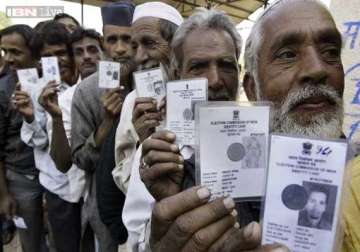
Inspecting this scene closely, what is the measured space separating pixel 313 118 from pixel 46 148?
238 centimetres

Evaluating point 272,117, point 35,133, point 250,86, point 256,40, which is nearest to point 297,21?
point 256,40

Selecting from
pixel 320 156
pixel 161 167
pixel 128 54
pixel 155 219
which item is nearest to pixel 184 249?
pixel 155 219

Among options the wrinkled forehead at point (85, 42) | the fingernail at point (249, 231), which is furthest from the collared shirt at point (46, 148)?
the fingernail at point (249, 231)

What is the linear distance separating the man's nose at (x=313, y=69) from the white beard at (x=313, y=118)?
23 mm

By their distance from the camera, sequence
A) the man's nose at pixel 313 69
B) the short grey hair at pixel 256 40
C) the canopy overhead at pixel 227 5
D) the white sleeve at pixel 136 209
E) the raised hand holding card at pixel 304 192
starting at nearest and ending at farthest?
1. the raised hand holding card at pixel 304 192
2. the man's nose at pixel 313 69
3. the short grey hair at pixel 256 40
4. the white sleeve at pixel 136 209
5. the canopy overhead at pixel 227 5

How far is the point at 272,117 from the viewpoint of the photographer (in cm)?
95

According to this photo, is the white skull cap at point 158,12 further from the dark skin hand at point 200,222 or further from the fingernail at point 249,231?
the fingernail at point 249,231

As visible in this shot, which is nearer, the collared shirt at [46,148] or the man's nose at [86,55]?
the collared shirt at [46,148]

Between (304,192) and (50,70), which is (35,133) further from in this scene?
(304,192)

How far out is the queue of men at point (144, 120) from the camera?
0.97m

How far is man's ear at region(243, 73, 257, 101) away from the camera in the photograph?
1495 mm

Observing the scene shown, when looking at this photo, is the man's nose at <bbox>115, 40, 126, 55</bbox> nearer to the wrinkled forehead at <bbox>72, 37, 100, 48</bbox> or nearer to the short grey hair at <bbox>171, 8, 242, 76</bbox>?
the wrinkled forehead at <bbox>72, 37, 100, 48</bbox>

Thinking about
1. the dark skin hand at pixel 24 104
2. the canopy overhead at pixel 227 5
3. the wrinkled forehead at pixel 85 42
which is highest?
the canopy overhead at pixel 227 5

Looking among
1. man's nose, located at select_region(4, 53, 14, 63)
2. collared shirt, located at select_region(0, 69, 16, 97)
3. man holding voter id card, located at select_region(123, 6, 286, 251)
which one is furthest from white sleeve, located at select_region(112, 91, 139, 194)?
man's nose, located at select_region(4, 53, 14, 63)
